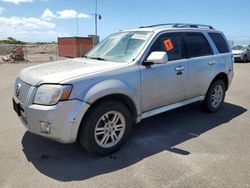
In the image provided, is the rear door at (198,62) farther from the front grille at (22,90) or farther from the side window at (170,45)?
the front grille at (22,90)

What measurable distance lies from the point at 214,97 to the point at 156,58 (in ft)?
8.18

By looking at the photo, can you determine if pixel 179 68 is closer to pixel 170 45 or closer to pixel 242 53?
pixel 170 45

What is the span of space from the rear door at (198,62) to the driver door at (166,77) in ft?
0.58

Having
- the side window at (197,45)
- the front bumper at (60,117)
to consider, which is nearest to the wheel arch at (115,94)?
the front bumper at (60,117)

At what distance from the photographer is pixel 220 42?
226 inches

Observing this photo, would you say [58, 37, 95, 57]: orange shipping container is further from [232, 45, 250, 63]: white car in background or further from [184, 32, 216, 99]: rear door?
[184, 32, 216, 99]: rear door

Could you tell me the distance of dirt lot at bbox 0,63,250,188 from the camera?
3.10 meters

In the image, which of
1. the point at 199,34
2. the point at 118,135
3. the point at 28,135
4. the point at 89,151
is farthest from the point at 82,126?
the point at 199,34

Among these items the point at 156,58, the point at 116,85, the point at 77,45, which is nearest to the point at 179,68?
the point at 156,58

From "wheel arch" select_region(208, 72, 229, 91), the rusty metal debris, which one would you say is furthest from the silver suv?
the rusty metal debris

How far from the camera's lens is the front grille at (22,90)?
3459 millimetres

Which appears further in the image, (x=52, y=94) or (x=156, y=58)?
(x=156, y=58)

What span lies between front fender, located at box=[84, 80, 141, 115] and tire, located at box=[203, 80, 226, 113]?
225 centimetres

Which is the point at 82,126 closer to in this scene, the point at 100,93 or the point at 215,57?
the point at 100,93
